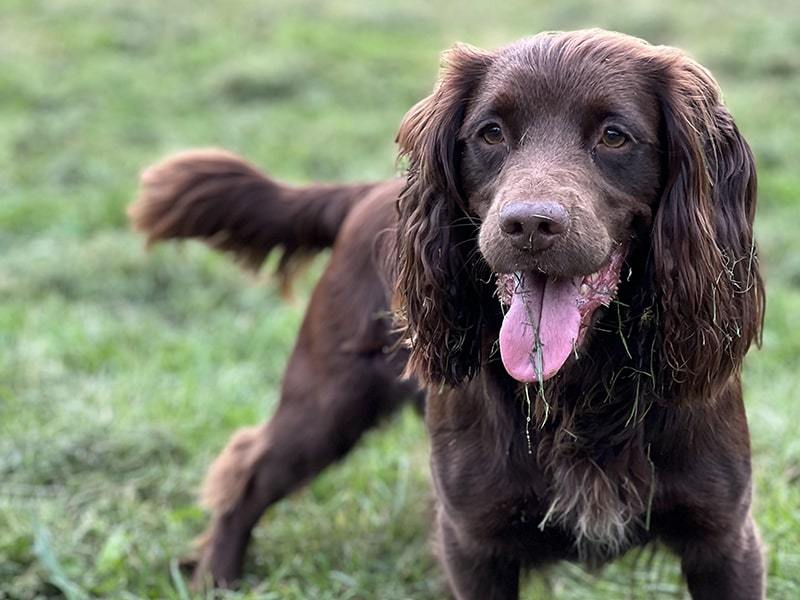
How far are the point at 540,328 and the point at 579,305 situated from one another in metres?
0.09

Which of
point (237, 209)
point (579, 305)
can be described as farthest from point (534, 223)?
point (237, 209)

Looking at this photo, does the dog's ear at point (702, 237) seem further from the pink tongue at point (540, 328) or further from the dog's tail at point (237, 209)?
the dog's tail at point (237, 209)

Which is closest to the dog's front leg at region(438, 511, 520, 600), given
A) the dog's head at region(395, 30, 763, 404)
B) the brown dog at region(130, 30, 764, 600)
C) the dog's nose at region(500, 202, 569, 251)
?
the brown dog at region(130, 30, 764, 600)

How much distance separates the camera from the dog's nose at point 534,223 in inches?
81.6

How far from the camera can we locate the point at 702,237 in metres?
2.23

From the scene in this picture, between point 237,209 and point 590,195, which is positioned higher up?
point 590,195

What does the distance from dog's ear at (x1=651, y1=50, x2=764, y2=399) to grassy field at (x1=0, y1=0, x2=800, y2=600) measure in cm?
83

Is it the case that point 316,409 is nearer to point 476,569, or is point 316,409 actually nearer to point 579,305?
point 476,569

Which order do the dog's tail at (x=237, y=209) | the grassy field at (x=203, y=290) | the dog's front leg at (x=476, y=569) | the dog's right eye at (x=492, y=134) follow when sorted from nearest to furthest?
the dog's right eye at (x=492, y=134)
the dog's front leg at (x=476, y=569)
the grassy field at (x=203, y=290)
the dog's tail at (x=237, y=209)

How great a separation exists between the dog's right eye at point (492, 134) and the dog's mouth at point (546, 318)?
0.28 meters

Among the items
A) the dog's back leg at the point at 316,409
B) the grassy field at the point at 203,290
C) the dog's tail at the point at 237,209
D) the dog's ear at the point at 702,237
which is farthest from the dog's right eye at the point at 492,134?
the dog's tail at the point at 237,209

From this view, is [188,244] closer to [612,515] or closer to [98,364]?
[98,364]

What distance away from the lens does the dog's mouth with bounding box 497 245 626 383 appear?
7.32ft

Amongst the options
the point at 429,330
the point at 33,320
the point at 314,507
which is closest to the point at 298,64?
the point at 33,320
